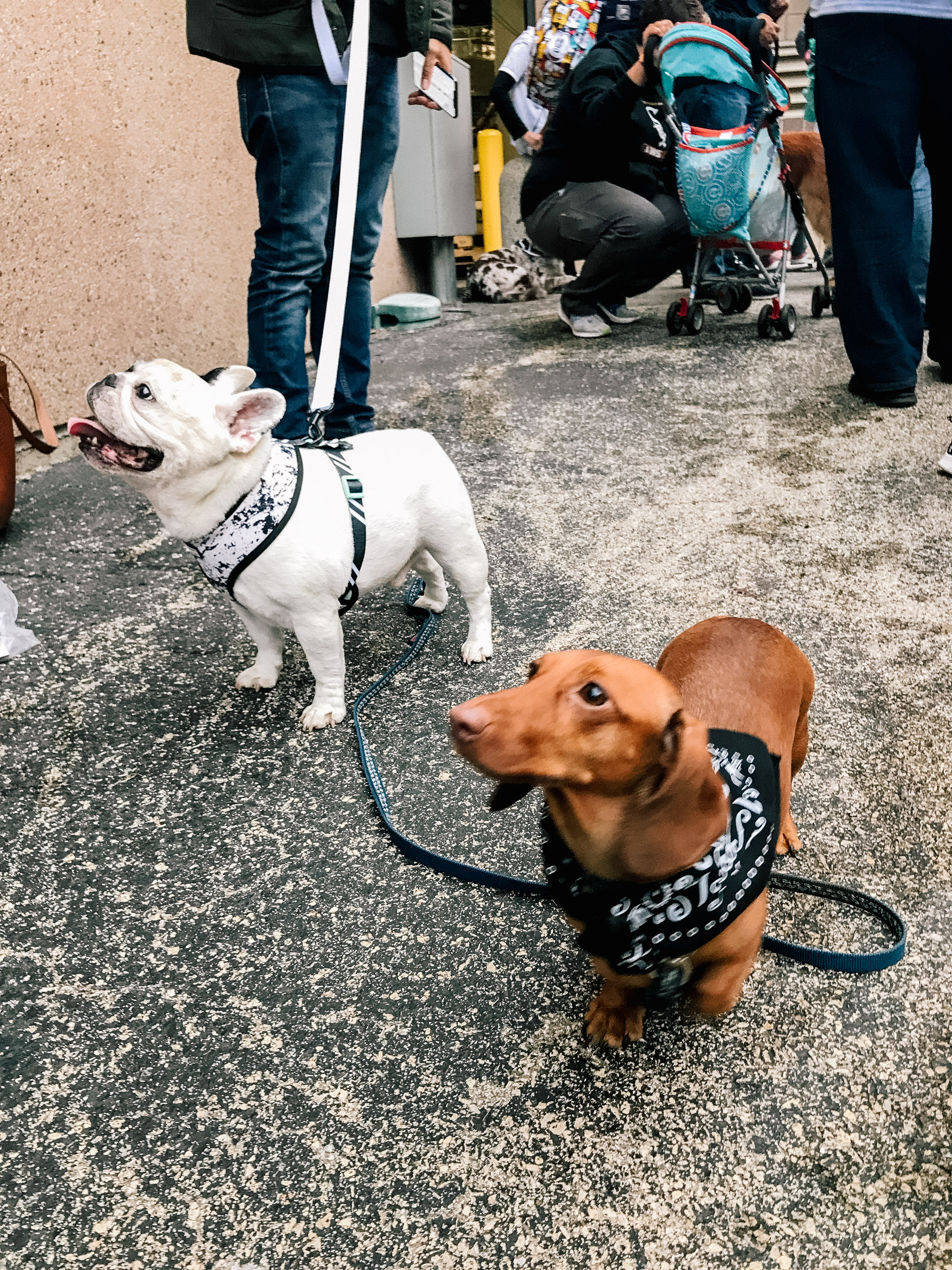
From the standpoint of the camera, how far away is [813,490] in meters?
3.15

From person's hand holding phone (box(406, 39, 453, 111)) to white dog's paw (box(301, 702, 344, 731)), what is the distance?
6.54ft

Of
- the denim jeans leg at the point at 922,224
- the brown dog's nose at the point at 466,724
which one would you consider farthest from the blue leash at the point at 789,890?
the denim jeans leg at the point at 922,224

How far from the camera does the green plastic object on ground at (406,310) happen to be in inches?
247

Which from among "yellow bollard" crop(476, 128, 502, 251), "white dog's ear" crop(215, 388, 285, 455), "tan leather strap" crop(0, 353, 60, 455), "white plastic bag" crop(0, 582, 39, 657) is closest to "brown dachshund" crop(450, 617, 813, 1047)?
"white dog's ear" crop(215, 388, 285, 455)

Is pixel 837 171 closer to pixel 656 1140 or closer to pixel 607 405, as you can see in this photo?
pixel 607 405

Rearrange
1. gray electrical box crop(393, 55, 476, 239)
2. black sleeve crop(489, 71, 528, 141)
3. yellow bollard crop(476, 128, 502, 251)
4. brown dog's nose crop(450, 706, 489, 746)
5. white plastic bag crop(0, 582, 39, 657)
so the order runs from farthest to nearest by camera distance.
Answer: yellow bollard crop(476, 128, 502, 251) → gray electrical box crop(393, 55, 476, 239) → black sleeve crop(489, 71, 528, 141) → white plastic bag crop(0, 582, 39, 657) → brown dog's nose crop(450, 706, 489, 746)

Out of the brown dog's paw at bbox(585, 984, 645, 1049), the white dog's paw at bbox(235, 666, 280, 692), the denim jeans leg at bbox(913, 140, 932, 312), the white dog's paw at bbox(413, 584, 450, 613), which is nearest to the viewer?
the brown dog's paw at bbox(585, 984, 645, 1049)

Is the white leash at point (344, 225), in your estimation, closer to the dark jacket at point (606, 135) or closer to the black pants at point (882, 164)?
the black pants at point (882, 164)

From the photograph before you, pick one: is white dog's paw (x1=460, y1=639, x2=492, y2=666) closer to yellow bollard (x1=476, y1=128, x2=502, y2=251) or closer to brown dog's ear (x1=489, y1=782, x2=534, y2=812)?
brown dog's ear (x1=489, y1=782, x2=534, y2=812)

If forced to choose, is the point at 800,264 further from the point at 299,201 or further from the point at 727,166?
the point at 299,201

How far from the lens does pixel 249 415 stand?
181 cm

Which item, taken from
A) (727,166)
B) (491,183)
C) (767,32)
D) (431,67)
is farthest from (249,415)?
(491,183)

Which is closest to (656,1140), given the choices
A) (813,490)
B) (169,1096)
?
(169,1096)

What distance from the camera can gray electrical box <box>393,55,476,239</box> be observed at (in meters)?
6.70
